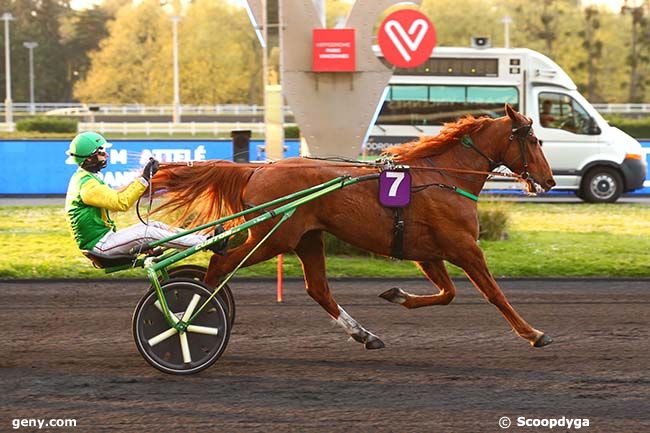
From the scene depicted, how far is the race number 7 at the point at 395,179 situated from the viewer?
7359 millimetres

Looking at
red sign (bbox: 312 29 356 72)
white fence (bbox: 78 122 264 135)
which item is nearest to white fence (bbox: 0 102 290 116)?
white fence (bbox: 78 122 264 135)

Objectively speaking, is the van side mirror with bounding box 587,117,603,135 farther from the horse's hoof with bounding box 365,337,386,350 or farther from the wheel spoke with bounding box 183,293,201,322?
the wheel spoke with bounding box 183,293,201,322

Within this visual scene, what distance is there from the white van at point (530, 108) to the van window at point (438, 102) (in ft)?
0.06

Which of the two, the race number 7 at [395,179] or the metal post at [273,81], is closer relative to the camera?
the race number 7 at [395,179]

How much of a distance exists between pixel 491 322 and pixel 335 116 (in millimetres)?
4471

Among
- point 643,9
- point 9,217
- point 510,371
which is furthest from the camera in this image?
point 643,9

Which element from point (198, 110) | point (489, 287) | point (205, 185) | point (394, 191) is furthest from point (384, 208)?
point (198, 110)

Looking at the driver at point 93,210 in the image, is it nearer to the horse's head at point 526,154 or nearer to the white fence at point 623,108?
the horse's head at point 526,154

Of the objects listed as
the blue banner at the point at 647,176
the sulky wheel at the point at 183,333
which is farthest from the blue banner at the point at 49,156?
the sulky wheel at the point at 183,333

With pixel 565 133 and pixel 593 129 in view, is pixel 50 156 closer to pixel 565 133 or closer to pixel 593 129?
pixel 565 133

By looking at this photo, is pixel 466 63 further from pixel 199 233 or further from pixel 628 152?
pixel 199 233

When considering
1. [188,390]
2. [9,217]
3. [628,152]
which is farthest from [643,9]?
[188,390]

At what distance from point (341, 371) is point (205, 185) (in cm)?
168

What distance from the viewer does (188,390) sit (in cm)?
641
